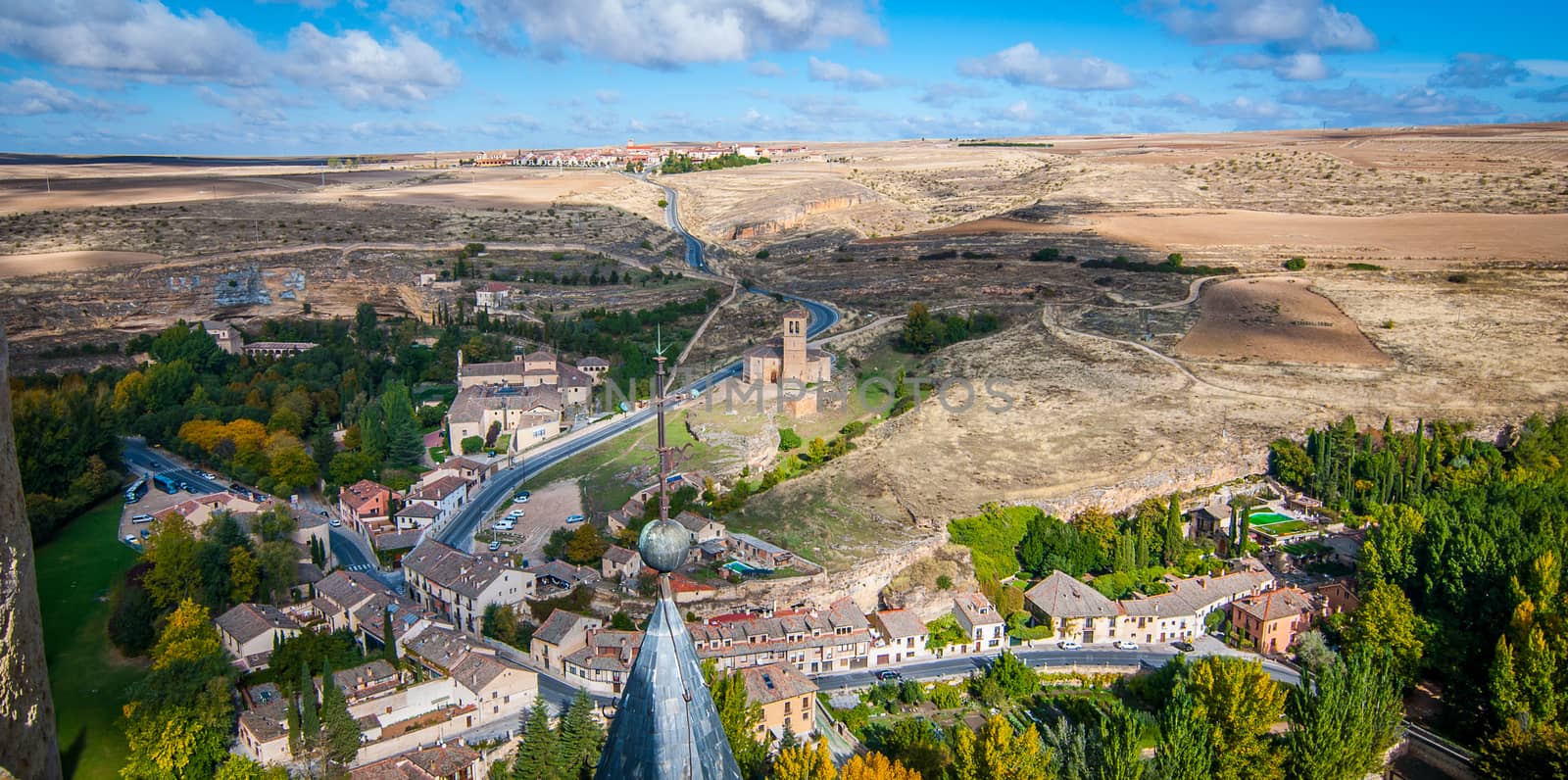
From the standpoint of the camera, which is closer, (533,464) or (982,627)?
(982,627)

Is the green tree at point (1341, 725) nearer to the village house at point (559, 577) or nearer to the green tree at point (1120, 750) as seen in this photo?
the green tree at point (1120, 750)

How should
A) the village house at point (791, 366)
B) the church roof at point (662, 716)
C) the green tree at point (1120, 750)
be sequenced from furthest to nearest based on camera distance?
the village house at point (791, 366) < the green tree at point (1120, 750) < the church roof at point (662, 716)

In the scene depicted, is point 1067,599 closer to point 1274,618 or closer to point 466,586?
point 1274,618

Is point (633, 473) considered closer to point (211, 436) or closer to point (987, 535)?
point (987, 535)

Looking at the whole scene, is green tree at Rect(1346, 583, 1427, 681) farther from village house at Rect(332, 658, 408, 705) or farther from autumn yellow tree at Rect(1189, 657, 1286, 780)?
village house at Rect(332, 658, 408, 705)

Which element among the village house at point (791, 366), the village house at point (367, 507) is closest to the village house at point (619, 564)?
the village house at point (367, 507)

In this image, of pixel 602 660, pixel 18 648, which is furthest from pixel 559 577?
pixel 18 648

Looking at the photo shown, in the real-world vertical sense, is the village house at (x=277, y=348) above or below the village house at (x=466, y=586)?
above

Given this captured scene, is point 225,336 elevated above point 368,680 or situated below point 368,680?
above
